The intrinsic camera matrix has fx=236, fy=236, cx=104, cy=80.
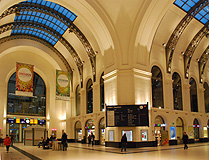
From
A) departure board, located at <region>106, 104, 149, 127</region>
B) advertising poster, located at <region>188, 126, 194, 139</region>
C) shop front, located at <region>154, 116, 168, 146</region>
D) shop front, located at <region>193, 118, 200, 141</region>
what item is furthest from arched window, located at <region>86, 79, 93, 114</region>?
shop front, located at <region>193, 118, 200, 141</region>

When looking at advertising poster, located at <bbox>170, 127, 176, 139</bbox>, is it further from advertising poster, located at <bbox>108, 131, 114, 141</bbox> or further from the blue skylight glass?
the blue skylight glass

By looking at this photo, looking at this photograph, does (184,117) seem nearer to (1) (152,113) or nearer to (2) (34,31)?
(1) (152,113)

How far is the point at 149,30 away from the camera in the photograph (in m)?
22.2

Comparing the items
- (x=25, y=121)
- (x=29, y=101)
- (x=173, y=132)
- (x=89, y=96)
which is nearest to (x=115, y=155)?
(x=173, y=132)

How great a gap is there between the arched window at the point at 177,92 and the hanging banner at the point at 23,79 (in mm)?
16695

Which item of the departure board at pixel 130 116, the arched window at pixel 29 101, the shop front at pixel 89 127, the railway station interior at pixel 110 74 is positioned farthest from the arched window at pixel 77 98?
the departure board at pixel 130 116

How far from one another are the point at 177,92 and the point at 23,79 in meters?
17.8

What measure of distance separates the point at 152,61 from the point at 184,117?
25.9ft

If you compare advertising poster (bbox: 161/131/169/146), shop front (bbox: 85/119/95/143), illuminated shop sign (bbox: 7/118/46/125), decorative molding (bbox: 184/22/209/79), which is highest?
decorative molding (bbox: 184/22/209/79)

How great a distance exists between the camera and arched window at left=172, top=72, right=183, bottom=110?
27641mm

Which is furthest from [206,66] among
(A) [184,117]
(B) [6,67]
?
(B) [6,67]

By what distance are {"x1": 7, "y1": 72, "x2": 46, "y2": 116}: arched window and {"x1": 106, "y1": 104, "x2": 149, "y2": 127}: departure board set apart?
19807mm

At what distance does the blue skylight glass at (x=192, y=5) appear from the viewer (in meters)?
23.8

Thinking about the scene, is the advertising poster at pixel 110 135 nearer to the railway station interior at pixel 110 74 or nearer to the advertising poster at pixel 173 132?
the railway station interior at pixel 110 74
